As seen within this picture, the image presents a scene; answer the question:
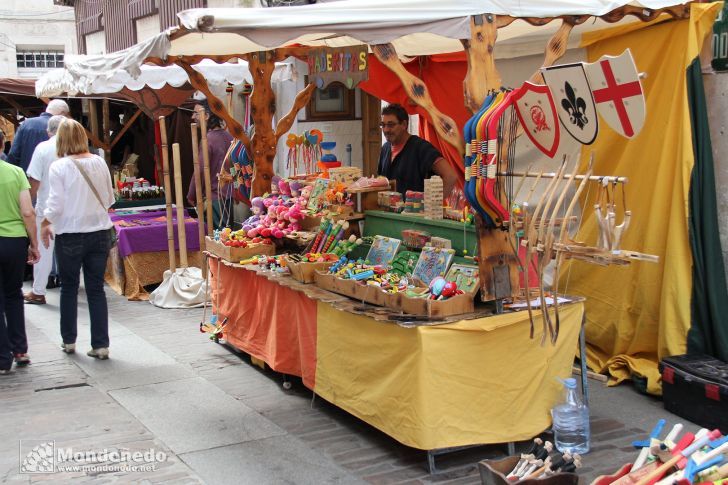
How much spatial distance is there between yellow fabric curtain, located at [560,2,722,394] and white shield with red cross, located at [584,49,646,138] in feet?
6.09

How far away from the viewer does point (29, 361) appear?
6.79m

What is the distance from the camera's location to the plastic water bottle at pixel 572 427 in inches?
183

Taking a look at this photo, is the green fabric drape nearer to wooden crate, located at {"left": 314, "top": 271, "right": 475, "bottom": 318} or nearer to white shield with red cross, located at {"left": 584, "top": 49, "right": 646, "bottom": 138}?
wooden crate, located at {"left": 314, "top": 271, "right": 475, "bottom": 318}

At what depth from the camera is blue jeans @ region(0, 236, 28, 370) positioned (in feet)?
20.6

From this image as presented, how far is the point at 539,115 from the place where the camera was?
4.21 m

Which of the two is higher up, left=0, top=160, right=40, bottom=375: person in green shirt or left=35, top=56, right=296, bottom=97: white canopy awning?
left=35, top=56, right=296, bottom=97: white canopy awning

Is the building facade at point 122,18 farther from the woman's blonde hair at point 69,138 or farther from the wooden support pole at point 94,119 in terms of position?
the woman's blonde hair at point 69,138

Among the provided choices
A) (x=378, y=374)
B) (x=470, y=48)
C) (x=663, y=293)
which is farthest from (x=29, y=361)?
(x=663, y=293)

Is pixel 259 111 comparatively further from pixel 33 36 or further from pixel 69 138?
pixel 33 36

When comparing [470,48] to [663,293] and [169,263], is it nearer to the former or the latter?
[663,293]

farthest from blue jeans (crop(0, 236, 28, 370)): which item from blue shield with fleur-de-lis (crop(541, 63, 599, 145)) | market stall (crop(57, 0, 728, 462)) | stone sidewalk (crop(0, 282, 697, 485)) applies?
blue shield with fleur-de-lis (crop(541, 63, 599, 145))

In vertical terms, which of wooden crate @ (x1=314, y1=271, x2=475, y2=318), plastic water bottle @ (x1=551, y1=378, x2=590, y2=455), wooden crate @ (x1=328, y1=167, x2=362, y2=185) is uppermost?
wooden crate @ (x1=328, y1=167, x2=362, y2=185)

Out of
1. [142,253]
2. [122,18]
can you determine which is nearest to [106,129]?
[142,253]

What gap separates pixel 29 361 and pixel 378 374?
347 centimetres
